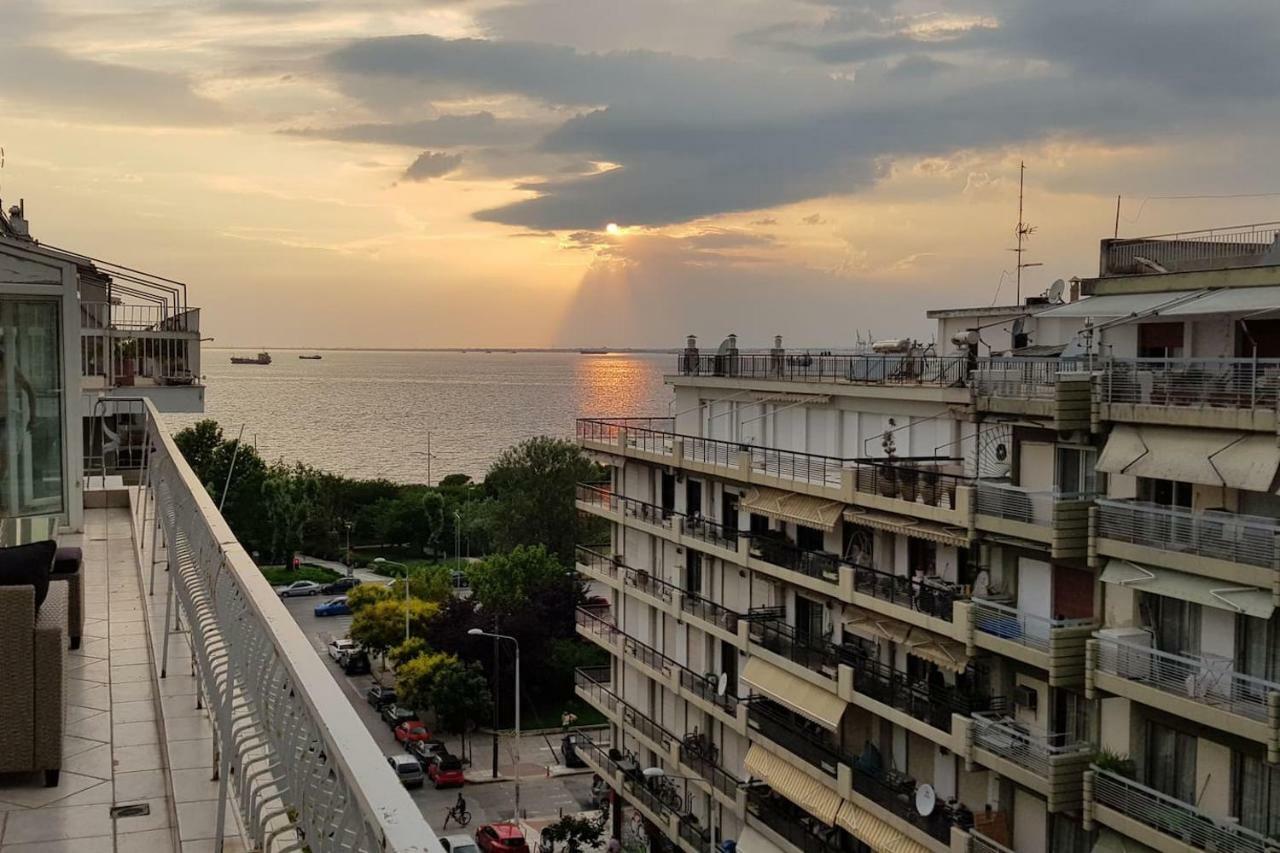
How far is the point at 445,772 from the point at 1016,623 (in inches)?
986

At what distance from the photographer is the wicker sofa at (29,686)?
21.0 ft

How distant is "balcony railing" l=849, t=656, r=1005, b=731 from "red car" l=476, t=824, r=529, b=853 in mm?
12803

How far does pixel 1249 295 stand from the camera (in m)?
17.4

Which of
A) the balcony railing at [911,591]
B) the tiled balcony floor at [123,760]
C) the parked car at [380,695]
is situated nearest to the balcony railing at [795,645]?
the balcony railing at [911,591]

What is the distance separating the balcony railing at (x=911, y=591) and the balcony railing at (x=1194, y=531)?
3.50 m

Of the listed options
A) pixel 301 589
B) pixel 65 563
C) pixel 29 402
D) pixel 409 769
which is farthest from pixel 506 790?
pixel 301 589

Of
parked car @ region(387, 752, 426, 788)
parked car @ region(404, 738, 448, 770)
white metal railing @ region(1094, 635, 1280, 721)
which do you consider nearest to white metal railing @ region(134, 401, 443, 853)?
white metal railing @ region(1094, 635, 1280, 721)

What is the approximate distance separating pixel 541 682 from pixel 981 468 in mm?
32692

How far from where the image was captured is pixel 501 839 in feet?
106

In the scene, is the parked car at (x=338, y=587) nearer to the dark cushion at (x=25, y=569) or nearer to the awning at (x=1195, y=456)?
the awning at (x=1195, y=456)

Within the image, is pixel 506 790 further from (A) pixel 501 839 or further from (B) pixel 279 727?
(B) pixel 279 727

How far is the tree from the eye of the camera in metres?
68.5

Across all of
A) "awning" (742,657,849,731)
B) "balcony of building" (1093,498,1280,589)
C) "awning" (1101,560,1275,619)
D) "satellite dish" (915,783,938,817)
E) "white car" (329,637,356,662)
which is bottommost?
"white car" (329,637,356,662)

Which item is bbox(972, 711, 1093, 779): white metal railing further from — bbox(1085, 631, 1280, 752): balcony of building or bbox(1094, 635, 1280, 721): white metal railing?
bbox(1094, 635, 1280, 721): white metal railing
